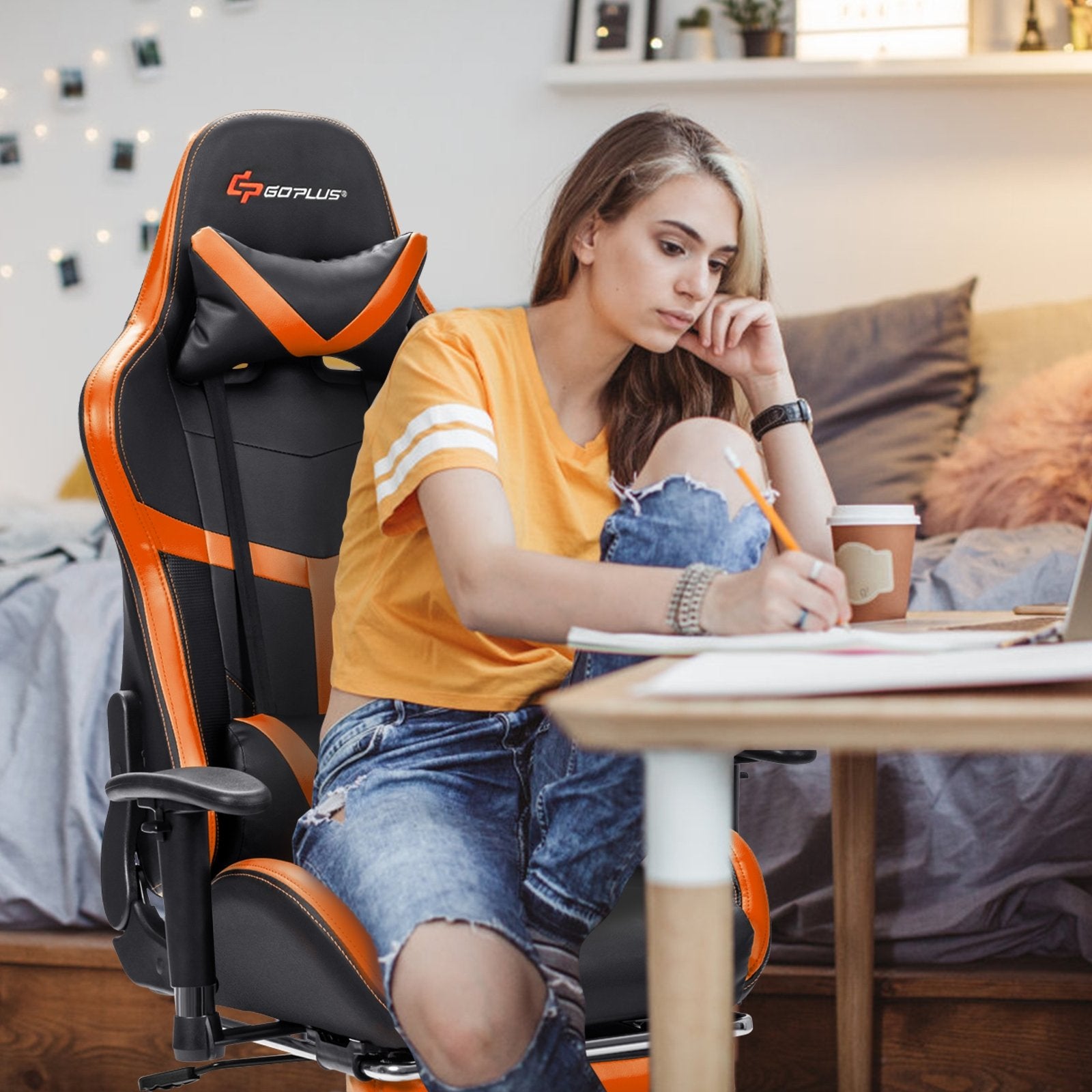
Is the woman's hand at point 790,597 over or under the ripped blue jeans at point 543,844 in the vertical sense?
over

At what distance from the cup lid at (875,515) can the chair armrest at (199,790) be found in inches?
20.0

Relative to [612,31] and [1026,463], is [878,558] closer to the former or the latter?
[1026,463]

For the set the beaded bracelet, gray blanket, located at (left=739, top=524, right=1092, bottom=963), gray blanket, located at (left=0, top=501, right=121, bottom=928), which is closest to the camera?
the beaded bracelet

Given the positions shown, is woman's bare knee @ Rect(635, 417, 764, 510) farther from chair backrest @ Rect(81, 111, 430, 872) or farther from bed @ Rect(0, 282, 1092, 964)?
bed @ Rect(0, 282, 1092, 964)

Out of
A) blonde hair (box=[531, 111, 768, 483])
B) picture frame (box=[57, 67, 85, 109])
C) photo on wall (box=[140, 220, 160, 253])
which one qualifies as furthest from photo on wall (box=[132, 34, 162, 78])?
blonde hair (box=[531, 111, 768, 483])

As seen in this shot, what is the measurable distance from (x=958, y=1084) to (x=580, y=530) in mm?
898

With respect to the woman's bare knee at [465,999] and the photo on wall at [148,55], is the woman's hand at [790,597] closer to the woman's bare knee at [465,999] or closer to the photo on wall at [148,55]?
the woman's bare knee at [465,999]

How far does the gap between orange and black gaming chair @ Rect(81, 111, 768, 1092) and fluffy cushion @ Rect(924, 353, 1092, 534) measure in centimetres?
111

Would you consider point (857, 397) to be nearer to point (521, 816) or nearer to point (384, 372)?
point (384, 372)

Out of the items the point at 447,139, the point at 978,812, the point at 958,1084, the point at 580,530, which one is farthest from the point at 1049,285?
the point at 580,530

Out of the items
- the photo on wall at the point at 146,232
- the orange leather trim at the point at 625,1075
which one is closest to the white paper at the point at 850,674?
the orange leather trim at the point at 625,1075

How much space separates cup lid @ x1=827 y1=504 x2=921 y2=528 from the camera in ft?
3.49

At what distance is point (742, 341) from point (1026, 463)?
101cm

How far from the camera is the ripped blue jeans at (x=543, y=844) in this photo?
2.70ft
